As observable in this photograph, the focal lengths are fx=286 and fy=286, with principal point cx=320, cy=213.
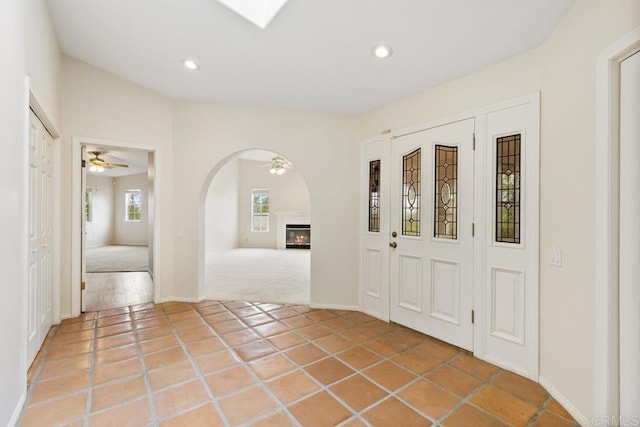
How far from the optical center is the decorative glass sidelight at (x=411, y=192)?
10.2ft

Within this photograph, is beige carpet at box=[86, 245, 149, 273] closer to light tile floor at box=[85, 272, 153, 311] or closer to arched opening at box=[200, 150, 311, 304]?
light tile floor at box=[85, 272, 153, 311]

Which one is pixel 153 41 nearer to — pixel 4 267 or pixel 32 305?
pixel 4 267

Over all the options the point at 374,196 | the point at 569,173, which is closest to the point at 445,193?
the point at 374,196

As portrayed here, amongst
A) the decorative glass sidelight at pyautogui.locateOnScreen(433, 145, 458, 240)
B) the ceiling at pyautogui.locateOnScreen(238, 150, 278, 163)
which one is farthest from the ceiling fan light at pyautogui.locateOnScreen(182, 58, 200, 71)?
the ceiling at pyautogui.locateOnScreen(238, 150, 278, 163)

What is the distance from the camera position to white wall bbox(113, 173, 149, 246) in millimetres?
10484

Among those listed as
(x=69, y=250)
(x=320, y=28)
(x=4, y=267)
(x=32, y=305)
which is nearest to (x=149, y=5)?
(x=320, y=28)

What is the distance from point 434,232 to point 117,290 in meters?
4.74

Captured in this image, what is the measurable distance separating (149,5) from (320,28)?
1273 millimetres

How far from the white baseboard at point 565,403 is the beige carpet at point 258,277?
2.65 meters

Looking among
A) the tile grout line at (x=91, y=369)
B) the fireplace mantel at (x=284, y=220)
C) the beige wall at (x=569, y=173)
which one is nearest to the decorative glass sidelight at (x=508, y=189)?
the beige wall at (x=569, y=173)

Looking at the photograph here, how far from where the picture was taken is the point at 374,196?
363cm

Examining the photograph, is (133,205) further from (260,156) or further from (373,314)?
(373,314)

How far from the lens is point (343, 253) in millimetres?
3791

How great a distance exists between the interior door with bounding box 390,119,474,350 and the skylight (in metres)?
1.83
